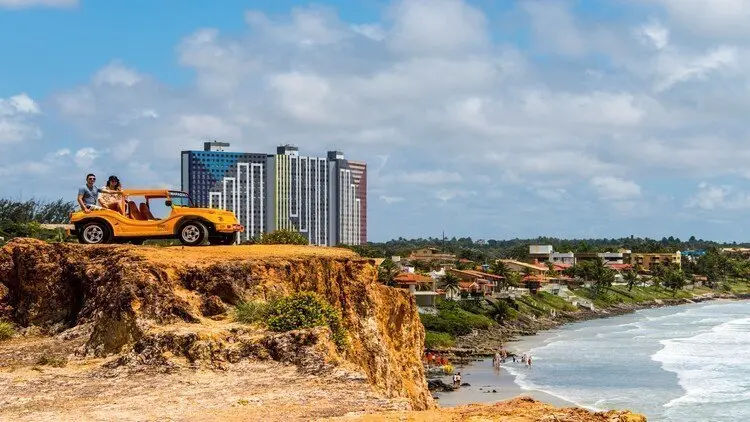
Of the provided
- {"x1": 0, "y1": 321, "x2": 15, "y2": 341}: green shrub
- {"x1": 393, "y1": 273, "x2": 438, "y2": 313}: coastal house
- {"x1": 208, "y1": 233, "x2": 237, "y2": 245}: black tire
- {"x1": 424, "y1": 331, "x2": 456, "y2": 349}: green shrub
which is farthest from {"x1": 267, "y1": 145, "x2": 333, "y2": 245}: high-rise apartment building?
{"x1": 0, "y1": 321, "x2": 15, "y2": 341}: green shrub

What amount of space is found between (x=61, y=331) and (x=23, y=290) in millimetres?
1687

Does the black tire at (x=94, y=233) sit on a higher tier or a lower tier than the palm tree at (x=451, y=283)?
higher

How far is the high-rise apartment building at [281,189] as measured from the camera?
146m

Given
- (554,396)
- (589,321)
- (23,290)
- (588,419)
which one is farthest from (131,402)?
(589,321)

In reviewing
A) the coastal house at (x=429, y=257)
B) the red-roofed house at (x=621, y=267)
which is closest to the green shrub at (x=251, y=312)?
the coastal house at (x=429, y=257)

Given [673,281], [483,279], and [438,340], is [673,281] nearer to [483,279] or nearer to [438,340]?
[483,279]

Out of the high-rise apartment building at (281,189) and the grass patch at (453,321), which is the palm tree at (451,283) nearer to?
the grass patch at (453,321)

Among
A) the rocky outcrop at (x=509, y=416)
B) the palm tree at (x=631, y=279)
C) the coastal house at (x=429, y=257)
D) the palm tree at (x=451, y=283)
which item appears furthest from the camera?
the coastal house at (x=429, y=257)

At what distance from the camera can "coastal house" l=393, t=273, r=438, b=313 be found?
285ft

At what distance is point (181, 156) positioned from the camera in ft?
450

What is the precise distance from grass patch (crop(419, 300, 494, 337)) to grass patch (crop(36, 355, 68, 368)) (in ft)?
203

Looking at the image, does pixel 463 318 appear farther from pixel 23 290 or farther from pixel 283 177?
pixel 283 177

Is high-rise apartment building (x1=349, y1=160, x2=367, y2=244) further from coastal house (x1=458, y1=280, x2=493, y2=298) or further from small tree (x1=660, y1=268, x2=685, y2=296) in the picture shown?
coastal house (x1=458, y1=280, x2=493, y2=298)

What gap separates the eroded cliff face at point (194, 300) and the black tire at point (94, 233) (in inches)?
31.4
